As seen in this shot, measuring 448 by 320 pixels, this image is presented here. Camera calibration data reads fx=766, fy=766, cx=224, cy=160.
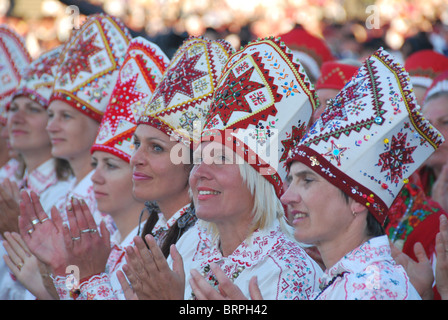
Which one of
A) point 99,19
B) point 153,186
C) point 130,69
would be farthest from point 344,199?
point 99,19

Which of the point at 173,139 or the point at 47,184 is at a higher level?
the point at 173,139

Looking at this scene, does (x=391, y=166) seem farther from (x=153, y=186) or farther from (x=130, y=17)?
(x=130, y=17)

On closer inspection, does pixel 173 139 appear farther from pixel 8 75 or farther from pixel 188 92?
pixel 8 75

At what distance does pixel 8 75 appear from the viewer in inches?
295

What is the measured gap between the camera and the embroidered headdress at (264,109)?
3.74 metres

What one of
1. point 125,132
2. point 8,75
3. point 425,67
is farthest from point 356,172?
point 8,75

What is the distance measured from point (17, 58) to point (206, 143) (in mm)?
4399

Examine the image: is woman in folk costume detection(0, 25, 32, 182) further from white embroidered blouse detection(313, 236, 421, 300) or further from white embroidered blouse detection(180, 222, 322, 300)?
white embroidered blouse detection(313, 236, 421, 300)

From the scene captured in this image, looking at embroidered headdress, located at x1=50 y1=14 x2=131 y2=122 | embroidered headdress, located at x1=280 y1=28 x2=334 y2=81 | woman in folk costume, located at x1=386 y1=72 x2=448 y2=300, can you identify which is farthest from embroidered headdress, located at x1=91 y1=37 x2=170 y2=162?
embroidered headdress, located at x1=280 y1=28 x2=334 y2=81

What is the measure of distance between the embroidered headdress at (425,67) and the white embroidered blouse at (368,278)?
11.9ft

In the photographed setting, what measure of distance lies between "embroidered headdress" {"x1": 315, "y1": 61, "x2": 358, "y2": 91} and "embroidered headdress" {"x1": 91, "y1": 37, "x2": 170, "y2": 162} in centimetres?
147

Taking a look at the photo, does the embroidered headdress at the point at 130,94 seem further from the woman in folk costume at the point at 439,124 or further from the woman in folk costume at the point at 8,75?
the woman in folk costume at the point at 8,75

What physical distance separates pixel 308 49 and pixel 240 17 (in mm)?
13156

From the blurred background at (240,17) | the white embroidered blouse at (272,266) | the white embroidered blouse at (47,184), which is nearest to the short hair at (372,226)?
the white embroidered blouse at (272,266)
